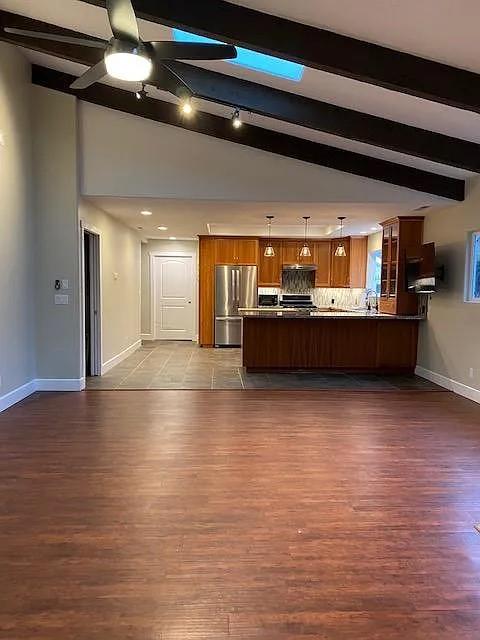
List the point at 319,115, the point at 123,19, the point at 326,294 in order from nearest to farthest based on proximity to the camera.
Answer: the point at 123,19 < the point at 319,115 < the point at 326,294

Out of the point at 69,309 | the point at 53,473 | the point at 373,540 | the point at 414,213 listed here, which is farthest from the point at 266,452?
the point at 414,213

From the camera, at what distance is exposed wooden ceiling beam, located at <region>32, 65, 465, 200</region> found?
16.9ft

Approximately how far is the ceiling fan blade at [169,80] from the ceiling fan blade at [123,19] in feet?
1.43

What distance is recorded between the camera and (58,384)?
5.43m

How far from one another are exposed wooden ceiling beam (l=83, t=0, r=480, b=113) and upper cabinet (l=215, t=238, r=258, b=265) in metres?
6.00

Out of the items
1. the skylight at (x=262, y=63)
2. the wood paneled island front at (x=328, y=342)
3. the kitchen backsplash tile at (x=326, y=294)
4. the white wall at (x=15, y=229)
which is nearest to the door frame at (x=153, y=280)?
the kitchen backsplash tile at (x=326, y=294)

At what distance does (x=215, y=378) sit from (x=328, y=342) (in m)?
1.77

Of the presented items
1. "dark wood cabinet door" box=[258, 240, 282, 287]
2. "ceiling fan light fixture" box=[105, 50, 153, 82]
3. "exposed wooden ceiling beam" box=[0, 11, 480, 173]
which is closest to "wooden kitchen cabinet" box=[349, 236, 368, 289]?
"dark wood cabinet door" box=[258, 240, 282, 287]

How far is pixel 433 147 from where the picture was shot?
173 inches

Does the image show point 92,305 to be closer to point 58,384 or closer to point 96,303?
point 96,303

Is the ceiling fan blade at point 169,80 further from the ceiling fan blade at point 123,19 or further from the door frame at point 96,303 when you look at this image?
the door frame at point 96,303

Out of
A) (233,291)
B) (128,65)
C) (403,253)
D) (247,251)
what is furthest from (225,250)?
(128,65)

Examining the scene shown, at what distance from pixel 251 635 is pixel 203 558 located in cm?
52

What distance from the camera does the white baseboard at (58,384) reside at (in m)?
5.42
